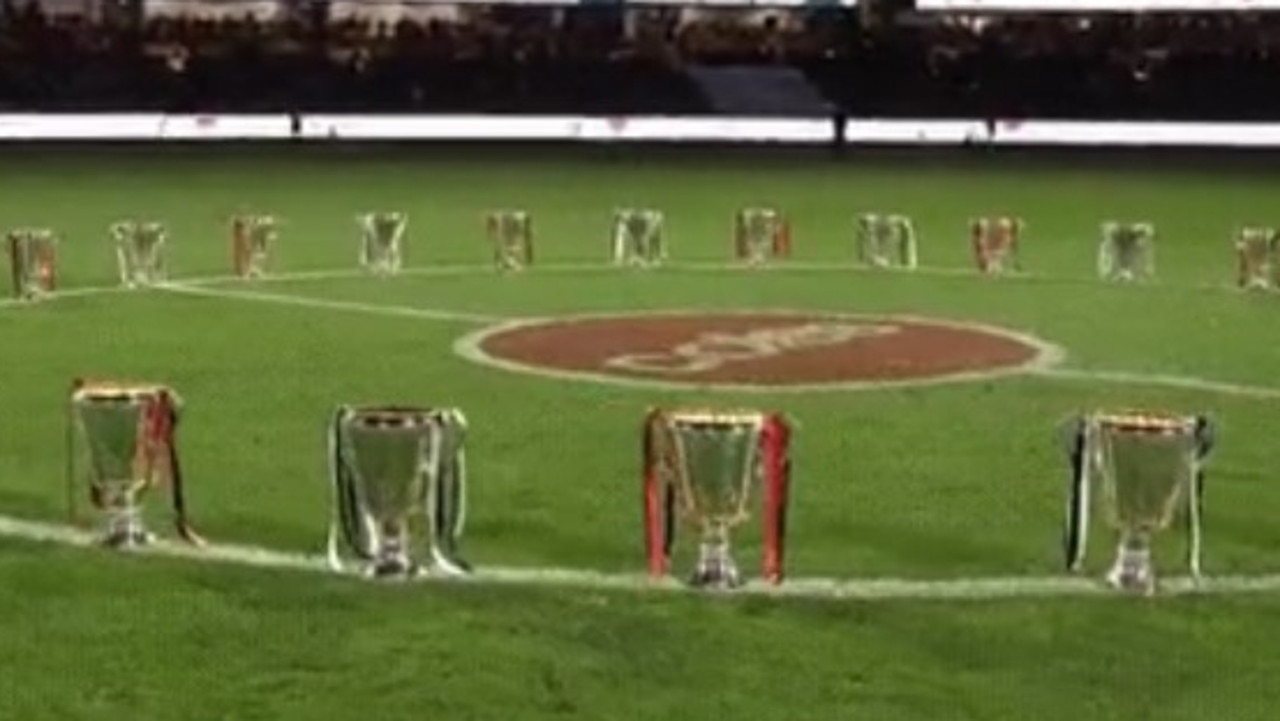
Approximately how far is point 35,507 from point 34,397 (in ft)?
13.6

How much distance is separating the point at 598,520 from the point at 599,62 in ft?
115

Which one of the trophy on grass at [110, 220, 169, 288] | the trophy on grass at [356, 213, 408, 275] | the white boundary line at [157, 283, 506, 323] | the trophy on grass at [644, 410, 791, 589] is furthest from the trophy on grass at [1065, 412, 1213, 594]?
the trophy on grass at [356, 213, 408, 275]

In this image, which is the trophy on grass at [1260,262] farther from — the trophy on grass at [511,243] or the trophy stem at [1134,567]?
the trophy stem at [1134,567]

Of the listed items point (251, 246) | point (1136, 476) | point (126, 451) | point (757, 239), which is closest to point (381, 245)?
point (251, 246)

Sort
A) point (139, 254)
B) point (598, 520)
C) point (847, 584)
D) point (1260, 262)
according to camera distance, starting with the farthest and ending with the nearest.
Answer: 1. point (139, 254)
2. point (1260, 262)
3. point (598, 520)
4. point (847, 584)

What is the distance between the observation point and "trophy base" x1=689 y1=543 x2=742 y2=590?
11141 millimetres

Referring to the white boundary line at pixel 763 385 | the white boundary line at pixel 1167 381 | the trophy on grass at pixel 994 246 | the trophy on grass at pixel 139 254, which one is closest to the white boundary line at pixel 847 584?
the white boundary line at pixel 763 385

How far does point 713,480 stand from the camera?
11.1 m

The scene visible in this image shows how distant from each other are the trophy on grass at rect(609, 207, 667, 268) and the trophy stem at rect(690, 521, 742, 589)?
16446 millimetres

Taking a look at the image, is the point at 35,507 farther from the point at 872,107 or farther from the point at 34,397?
the point at 872,107

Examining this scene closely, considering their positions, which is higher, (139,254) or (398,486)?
(398,486)

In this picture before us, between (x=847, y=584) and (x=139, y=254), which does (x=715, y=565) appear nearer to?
(x=847, y=584)

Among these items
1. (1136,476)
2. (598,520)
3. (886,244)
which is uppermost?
(1136,476)

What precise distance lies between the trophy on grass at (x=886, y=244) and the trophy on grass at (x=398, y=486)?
1659cm
